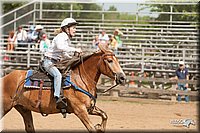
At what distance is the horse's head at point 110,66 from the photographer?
8.36 meters

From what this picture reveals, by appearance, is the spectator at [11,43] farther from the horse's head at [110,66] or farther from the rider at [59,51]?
the horse's head at [110,66]

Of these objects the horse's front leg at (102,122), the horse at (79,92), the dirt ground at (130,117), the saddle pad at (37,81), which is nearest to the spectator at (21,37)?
the dirt ground at (130,117)

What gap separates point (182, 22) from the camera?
24.6 metres

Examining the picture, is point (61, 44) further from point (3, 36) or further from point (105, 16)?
point (105, 16)

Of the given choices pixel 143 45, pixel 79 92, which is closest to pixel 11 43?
pixel 143 45

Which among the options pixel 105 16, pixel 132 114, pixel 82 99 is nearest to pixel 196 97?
pixel 132 114

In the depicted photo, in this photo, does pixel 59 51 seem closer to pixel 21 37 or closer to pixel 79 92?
pixel 79 92

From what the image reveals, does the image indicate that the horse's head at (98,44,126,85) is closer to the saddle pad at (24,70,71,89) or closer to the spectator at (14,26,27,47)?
the saddle pad at (24,70,71,89)

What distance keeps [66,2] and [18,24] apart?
310 centimetres

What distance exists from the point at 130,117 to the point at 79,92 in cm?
457

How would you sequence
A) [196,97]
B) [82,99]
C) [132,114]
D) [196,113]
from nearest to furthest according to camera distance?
[82,99] < [132,114] < [196,113] < [196,97]

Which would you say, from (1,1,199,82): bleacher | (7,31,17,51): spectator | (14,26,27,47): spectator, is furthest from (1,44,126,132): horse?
(14,26,27,47): spectator

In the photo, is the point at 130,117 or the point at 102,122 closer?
the point at 102,122

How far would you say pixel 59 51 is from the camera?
892cm
